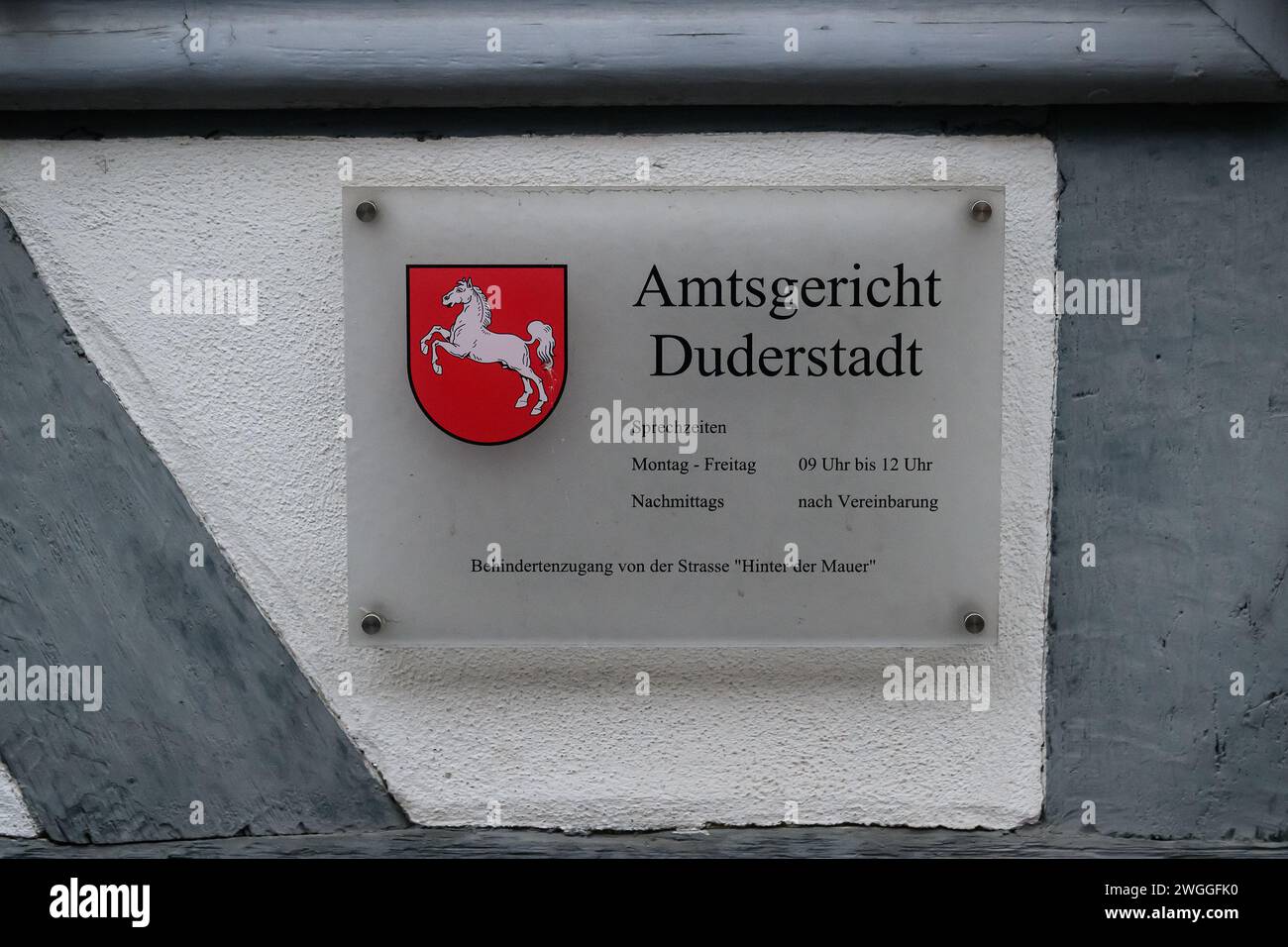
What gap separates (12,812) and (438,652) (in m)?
1.14

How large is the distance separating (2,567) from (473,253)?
4.61 ft

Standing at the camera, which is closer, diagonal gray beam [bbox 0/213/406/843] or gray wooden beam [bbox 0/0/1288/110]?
gray wooden beam [bbox 0/0/1288/110]

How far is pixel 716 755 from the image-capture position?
2.02 metres

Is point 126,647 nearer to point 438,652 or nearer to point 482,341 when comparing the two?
point 438,652

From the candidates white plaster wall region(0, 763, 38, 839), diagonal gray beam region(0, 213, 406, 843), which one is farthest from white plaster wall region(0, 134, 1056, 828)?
white plaster wall region(0, 763, 38, 839)

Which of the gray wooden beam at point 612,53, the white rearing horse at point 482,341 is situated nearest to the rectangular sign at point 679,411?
the white rearing horse at point 482,341

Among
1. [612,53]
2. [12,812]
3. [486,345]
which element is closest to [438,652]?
[486,345]

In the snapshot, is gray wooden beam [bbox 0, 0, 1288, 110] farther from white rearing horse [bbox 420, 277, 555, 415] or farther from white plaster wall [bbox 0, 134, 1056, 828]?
white rearing horse [bbox 420, 277, 555, 415]

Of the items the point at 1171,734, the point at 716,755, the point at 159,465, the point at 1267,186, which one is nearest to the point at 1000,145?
the point at 1267,186

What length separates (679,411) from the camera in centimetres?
194

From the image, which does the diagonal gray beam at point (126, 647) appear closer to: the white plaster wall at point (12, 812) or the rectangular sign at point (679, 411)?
the white plaster wall at point (12, 812)

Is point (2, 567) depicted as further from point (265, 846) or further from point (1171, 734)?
point (1171, 734)

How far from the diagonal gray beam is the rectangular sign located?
1.19 feet

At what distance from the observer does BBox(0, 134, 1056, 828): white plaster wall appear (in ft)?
6.52
